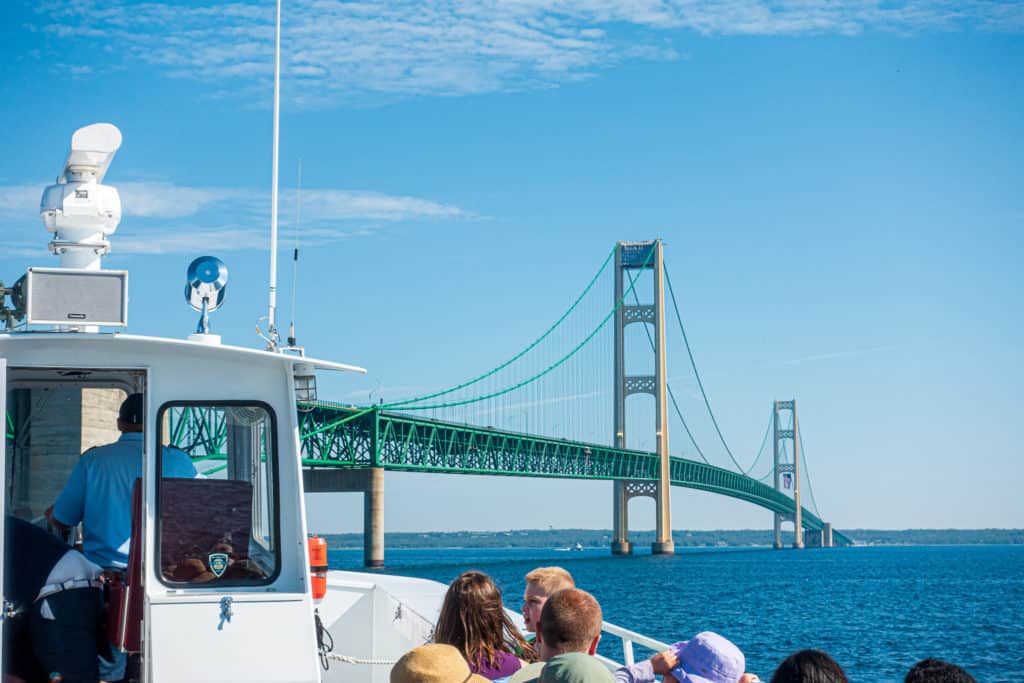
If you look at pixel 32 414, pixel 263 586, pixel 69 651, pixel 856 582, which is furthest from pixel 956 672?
pixel 856 582

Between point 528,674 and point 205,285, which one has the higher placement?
point 205,285

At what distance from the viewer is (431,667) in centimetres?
331

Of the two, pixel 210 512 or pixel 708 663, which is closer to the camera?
pixel 708 663

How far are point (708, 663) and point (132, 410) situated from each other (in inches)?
104

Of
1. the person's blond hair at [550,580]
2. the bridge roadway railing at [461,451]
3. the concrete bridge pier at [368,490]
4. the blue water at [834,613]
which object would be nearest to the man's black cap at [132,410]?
the person's blond hair at [550,580]

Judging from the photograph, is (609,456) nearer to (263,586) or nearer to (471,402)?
(471,402)

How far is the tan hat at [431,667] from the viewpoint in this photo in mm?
3299

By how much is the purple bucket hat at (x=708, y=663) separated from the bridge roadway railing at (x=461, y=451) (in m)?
39.5

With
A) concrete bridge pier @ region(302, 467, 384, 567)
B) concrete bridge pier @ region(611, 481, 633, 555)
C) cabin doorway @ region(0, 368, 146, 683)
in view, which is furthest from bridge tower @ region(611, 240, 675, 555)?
cabin doorway @ region(0, 368, 146, 683)

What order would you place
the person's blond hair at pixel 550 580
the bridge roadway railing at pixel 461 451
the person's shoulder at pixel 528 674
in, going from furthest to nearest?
the bridge roadway railing at pixel 461 451
the person's blond hair at pixel 550 580
the person's shoulder at pixel 528 674

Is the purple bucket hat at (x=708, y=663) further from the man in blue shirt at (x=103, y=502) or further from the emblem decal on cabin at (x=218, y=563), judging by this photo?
the man in blue shirt at (x=103, y=502)

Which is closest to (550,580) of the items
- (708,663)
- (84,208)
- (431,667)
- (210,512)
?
(708,663)

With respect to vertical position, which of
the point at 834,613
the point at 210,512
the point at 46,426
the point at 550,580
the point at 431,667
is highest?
the point at 46,426

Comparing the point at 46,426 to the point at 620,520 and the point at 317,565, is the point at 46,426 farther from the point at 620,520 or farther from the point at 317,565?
the point at 620,520
